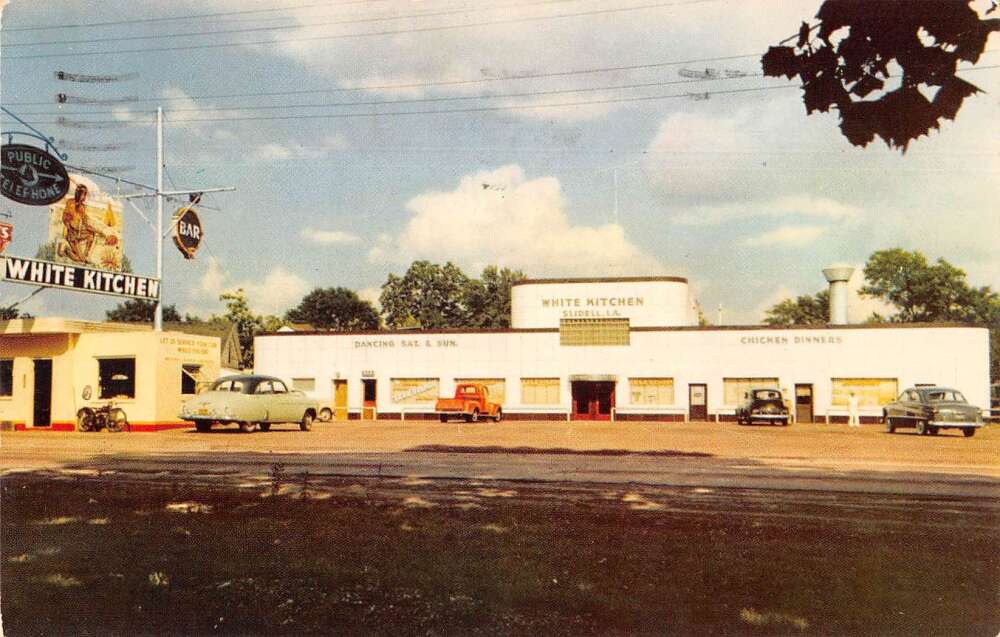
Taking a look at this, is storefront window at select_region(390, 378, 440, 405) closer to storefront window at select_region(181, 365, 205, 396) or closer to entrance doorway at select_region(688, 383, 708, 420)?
entrance doorway at select_region(688, 383, 708, 420)

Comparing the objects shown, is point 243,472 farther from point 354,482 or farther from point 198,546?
point 198,546

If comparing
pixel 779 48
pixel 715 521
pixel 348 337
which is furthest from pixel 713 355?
pixel 779 48

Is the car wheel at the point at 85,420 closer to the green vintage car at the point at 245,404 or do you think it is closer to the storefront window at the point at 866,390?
the green vintage car at the point at 245,404

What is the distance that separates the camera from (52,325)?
91.8 ft

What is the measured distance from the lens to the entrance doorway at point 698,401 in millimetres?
42781

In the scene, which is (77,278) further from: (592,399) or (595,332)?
(592,399)

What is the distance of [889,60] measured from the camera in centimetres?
571

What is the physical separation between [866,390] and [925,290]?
48833mm

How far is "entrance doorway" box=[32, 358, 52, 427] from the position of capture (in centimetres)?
2847

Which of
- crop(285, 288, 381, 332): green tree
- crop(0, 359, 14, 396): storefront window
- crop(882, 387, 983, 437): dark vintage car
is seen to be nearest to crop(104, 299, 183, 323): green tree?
crop(285, 288, 381, 332): green tree

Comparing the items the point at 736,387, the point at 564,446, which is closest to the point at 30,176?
the point at 564,446

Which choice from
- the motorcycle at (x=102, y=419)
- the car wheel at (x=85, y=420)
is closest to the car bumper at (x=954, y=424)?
the motorcycle at (x=102, y=419)

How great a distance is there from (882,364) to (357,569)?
40896 mm

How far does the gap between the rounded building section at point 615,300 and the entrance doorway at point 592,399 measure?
13.5 ft
